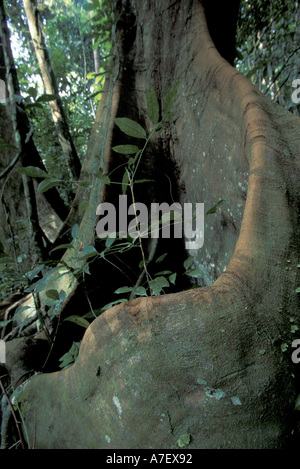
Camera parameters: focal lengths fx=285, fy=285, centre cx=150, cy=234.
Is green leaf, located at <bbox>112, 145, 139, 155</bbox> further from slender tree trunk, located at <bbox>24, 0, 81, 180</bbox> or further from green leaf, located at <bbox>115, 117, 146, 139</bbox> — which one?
slender tree trunk, located at <bbox>24, 0, 81, 180</bbox>

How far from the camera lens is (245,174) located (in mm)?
1176

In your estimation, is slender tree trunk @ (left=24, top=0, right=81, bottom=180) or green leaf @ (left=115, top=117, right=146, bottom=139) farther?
slender tree trunk @ (left=24, top=0, right=81, bottom=180)

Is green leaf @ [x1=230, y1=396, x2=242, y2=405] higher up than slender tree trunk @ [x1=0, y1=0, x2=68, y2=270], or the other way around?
slender tree trunk @ [x1=0, y1=0, x2=68, y2=270]

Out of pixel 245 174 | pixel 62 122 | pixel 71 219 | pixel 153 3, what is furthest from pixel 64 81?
pixel 245 174

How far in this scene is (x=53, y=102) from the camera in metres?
3.78

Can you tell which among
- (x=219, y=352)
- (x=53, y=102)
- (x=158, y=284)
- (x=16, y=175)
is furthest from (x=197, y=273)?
(x=53, y=102)

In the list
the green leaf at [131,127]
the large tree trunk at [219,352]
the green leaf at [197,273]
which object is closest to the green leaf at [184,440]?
the large tree trunk at [219,352]

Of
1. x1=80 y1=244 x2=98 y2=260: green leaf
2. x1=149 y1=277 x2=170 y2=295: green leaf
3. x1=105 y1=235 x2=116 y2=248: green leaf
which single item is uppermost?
x1=105 y1=235 x2=116 y2=248: green leaf

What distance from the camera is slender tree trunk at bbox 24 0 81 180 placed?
3758 millimetres

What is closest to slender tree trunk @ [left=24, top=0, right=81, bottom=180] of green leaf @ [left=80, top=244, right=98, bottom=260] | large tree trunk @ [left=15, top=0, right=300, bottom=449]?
green leaf @ [left=80, top=244, right=98, bottom=260]

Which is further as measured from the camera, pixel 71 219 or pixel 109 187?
pixel 71 219

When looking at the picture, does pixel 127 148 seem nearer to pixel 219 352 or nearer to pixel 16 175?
pixel 219 352

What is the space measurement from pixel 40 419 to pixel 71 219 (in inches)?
51.8

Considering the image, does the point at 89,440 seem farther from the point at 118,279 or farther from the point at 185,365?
the point at 118,279
